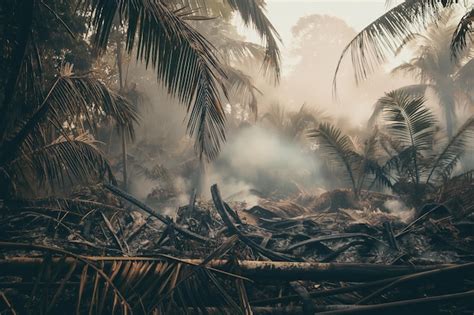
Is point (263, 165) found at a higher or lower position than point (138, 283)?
higher

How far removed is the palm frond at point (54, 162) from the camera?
429 centimetres

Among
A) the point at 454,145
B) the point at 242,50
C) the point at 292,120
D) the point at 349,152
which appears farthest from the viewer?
the point at 292,120

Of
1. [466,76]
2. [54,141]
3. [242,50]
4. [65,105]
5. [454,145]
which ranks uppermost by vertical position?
[466,76]

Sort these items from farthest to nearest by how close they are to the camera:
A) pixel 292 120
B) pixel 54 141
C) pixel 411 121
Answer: pixel 292 120 < pixel 411 121 < pixel 54 141

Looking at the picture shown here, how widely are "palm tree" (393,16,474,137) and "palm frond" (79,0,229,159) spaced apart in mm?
17834

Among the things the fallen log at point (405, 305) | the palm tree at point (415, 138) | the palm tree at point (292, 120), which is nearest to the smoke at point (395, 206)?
the palm tree at point (415, 138)

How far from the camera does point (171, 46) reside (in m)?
2.91

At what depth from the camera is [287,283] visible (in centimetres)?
256

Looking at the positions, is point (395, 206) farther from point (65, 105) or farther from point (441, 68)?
point (441, 68)

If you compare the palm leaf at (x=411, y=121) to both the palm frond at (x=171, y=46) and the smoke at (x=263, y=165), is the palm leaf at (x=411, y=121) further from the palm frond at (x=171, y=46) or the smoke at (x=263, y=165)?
the smoke at (x=263, y=165)

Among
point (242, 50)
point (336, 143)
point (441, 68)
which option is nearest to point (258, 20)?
point (336, 143)

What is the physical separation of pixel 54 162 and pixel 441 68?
19119 mm

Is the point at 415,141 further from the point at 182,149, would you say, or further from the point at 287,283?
the point at 182,149

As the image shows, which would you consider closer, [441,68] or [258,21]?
[258,21]
